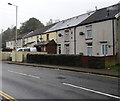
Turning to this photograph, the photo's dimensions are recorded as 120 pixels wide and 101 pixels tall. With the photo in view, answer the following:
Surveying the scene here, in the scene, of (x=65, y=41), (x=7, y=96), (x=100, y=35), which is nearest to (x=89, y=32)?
(x=100, y=35)

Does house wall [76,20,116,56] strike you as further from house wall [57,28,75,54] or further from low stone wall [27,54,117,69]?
low stone wall [27,54,117,69]

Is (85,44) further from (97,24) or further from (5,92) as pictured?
(5,92)

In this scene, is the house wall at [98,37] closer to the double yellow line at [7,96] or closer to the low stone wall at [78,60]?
the low stone wall at [78,60]

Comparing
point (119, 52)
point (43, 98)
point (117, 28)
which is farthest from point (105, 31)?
point (43, 98)

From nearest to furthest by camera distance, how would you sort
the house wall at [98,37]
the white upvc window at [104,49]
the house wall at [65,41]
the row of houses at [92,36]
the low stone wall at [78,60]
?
the low stone wall at [78,60] → the row of houses at [92,36] → the house wall at [98,37] → the white upvc window at [104,49] → the house wall at [65,41]

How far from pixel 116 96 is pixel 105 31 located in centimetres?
A: 1507

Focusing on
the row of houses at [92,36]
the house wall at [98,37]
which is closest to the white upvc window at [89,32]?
the row of houses at [92,36]

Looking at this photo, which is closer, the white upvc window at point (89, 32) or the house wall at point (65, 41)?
the white upvc window at point (89, 32)

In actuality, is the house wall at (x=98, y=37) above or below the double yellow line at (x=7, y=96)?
above

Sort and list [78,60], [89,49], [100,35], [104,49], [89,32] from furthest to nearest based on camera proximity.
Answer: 1. [89,32]
2. [89,49]
3. [100,35]
4. [104,49]
5. [78,60]

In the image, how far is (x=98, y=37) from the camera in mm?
21500

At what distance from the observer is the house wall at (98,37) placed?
64.6 feet

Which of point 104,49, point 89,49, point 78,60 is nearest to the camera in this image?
point 78,60

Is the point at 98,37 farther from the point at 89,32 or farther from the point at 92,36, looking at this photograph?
the point at 89,32
